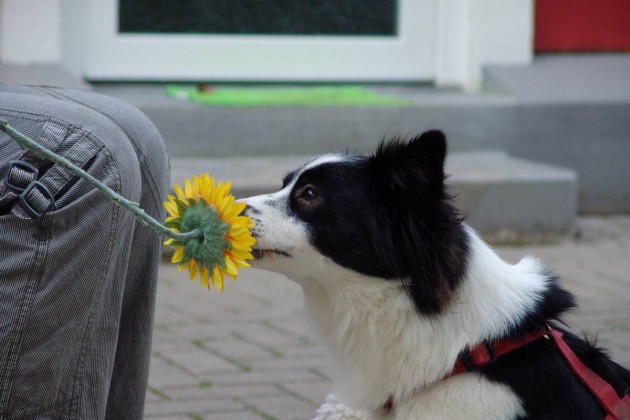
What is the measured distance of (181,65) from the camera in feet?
21.8

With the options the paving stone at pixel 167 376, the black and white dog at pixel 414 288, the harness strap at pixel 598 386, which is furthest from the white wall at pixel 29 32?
the harness strap at pixel 598 386

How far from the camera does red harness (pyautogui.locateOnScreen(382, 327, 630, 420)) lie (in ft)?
8.08

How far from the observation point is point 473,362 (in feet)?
8.14

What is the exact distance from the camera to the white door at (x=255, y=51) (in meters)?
6.48

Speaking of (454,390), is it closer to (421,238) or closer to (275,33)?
(421,238)

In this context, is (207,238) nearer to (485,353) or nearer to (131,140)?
(131,140)

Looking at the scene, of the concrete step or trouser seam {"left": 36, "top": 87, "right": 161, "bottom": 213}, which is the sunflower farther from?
the concrete step

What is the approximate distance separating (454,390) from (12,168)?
4.04 feet

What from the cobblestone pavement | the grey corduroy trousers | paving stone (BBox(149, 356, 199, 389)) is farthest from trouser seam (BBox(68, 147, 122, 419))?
paving stone (BBox(149, 356, 199, 389))

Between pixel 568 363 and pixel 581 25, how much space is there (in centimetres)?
503

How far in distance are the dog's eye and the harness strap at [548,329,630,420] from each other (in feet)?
2.35

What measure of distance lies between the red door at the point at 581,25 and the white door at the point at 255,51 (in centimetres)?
83

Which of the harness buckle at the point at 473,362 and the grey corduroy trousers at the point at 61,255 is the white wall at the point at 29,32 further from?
the harness buckle at the point at 473,362

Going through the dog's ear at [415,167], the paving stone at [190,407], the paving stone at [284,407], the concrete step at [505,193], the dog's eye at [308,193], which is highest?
the dog's ear at [415,167]
